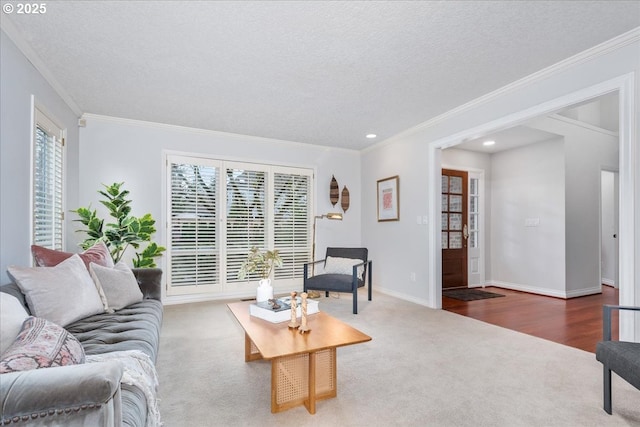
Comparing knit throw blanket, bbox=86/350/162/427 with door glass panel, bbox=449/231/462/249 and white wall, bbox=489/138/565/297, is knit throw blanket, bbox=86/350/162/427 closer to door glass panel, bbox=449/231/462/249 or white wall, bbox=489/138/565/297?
door glass panel, bbox=449/231/462/249

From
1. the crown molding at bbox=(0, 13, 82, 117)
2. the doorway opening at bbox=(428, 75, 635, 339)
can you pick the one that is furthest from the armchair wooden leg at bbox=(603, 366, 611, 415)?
the crown molding at bbox=(0, 13, 82, 117)

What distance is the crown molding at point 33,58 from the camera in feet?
7.19

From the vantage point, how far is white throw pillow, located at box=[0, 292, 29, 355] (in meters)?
1.21

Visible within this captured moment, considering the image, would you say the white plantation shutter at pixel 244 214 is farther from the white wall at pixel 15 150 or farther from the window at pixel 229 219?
the white wall at pixel 15 150

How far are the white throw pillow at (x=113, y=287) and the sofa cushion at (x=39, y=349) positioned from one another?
3.49ft

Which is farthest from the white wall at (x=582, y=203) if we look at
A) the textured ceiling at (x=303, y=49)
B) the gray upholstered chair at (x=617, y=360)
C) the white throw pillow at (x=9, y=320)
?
the white throw pillow at (x=9, y=320)

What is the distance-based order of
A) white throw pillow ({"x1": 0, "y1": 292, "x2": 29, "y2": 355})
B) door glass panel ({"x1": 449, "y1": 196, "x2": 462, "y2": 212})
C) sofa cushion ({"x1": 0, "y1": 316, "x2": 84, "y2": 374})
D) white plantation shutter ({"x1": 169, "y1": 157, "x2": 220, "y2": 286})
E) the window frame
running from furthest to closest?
1. door glass panel ({"x1": 449, "y1": 196, "x2": 462, "y2": 212})
2. white plantation shutter ({"x1": 169, "y1": 157, "x2": 220, "y2": 286})
3. the window frame
4. white throw pillow ({"x1": 0, "y1": 292, "x2": 29, "y2": 355})
5. sofa cushion ({"x1": 0, "y1": 316, "x2": 84, "y2": 374})

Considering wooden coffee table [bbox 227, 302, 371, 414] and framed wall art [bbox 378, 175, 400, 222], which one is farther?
framed wall art [bbox 378, 175, 400, 222]

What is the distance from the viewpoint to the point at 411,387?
212 cm

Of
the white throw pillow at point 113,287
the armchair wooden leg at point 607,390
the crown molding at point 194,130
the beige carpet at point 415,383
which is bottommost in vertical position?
the beige carpet at point 415,383

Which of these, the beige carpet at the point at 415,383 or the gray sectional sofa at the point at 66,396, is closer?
the gray sectional sofa at the point at 66,396

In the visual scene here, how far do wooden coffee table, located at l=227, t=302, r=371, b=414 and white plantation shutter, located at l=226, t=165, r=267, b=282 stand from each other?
2.76m

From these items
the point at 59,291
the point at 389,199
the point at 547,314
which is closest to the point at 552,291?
the point at 547,314

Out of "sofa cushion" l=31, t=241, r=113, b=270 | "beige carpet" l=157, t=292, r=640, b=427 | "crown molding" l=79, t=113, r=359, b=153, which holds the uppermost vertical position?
"crown molding" l=79, t=113, r=359, b=153
